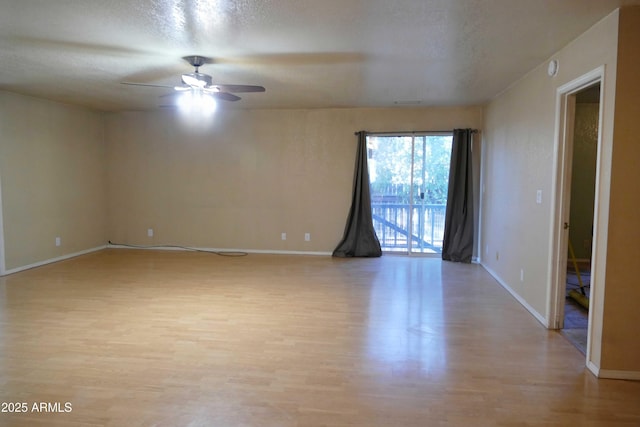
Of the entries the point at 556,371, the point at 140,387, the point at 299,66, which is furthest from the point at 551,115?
the point at 140,387

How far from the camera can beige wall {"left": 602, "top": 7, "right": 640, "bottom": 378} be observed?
2.41 m

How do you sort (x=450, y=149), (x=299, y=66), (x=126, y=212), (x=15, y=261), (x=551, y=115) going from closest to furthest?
(x=551, y=115) < (x=299, y=66) < (x=15, y=261) < (x=450, y=149) < (x=126, y=212)

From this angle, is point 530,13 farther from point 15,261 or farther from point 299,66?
point 15,261

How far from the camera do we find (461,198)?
5.96m

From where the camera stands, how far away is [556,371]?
8.72 feet

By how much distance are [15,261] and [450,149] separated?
6.43 metres

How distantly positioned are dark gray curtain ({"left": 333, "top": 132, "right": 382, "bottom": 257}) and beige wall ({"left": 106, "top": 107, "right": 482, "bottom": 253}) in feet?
0.50

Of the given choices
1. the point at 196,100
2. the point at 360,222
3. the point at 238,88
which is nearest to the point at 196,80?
the point at 196,100

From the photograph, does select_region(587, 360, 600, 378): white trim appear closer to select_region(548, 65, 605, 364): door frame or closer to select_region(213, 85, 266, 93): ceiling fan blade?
select_region(548, 65, 605, 364): door frame

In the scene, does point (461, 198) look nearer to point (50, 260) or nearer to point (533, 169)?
point (533, 169)

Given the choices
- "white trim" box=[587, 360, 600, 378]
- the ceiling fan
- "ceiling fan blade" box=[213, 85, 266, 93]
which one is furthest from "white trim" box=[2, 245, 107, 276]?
"white trim" box=[587, 360, 600, 378]

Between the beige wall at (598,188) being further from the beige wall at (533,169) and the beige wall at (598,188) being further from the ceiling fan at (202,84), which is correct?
the ceiling fan at (202,84)

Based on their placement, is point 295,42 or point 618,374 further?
point 295,42

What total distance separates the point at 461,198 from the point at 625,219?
3.50 meters
